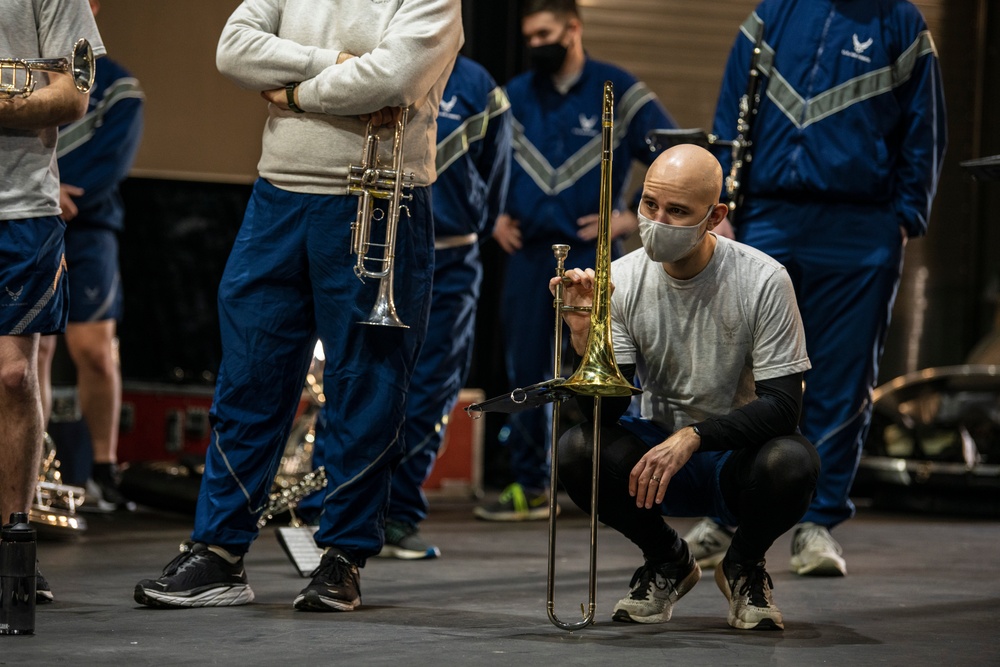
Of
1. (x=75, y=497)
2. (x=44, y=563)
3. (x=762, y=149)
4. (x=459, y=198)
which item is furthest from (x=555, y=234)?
(x=44, y=563)

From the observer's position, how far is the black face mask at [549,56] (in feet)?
20.4

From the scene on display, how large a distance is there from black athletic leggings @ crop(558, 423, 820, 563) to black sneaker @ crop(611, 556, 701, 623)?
0.03 metres

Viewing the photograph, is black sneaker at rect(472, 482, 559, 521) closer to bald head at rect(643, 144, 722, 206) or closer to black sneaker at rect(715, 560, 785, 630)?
black sneaker at rect(715, 560, 785, 630)

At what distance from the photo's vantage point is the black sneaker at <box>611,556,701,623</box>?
342cm

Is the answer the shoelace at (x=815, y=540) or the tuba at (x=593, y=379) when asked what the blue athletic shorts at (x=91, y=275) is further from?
the tuba at (x=593, y=379)

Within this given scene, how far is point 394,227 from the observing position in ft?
11.5

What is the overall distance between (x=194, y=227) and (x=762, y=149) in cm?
342

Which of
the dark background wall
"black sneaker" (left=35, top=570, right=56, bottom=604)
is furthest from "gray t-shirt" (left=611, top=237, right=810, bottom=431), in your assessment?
the dark background wall

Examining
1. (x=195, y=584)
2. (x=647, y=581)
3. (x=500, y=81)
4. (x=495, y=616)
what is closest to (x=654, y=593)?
(x=647, y=581)

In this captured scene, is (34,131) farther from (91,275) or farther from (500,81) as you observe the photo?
(500,81)

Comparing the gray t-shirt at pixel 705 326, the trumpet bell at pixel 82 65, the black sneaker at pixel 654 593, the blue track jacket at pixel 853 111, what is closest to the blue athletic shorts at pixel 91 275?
the trumpet bell at pixel 82 65

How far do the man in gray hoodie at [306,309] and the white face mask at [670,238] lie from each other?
60cm

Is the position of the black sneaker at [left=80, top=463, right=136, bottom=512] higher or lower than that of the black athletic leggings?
lower

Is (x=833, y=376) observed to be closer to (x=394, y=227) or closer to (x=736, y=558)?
(x=736, y=558)
